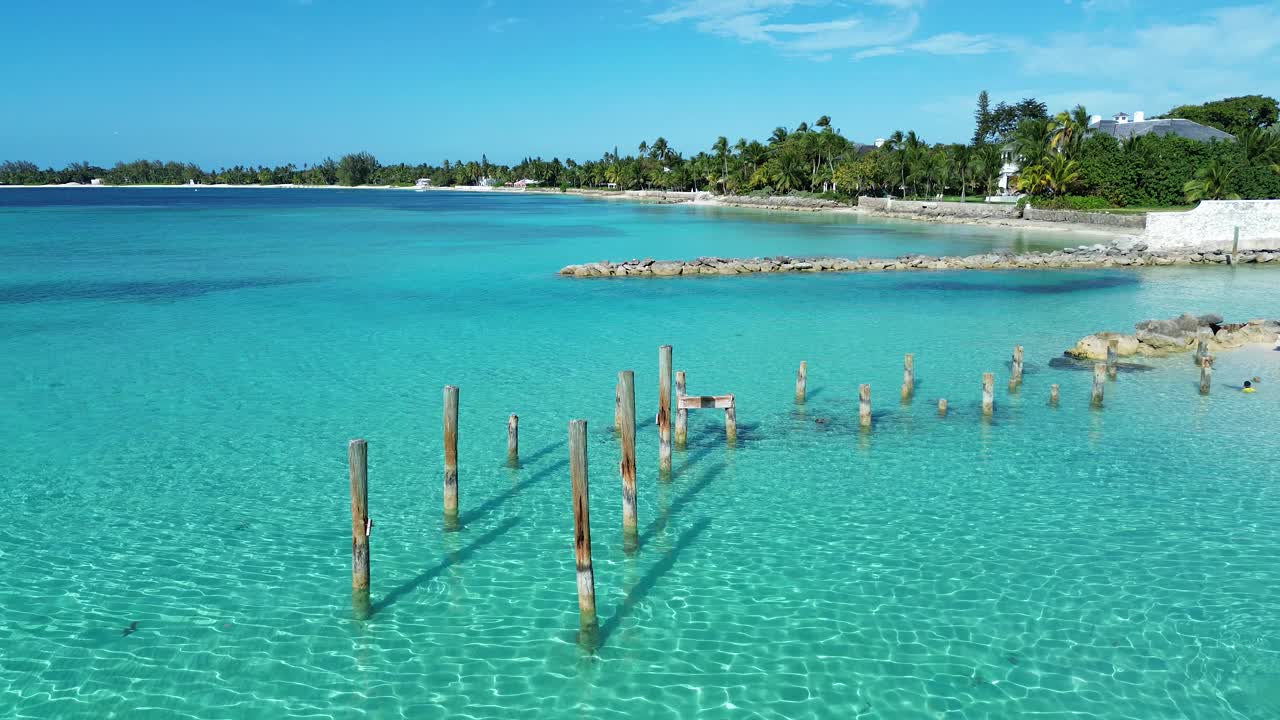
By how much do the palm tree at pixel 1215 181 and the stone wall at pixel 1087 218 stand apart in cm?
508

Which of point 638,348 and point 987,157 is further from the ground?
point 987,157

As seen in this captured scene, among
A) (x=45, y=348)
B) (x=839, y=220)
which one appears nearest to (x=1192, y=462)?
(x=45, y=348)

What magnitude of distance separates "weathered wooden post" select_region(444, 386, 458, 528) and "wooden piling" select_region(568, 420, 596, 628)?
354 cm

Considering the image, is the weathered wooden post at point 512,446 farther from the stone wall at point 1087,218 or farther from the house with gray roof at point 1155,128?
the house with gray roof at point 1155,128

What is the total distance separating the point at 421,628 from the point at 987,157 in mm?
99208

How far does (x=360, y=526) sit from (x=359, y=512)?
265 mm

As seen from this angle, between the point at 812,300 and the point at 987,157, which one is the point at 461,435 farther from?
the point at 987,157

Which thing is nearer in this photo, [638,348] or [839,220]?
[638,348]

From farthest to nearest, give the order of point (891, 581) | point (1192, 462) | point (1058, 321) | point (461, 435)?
point (1058, 321), point (461, 435), point (1192, 462), point (891, 581)

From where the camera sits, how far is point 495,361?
26172mm

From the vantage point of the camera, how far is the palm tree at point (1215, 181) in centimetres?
6569

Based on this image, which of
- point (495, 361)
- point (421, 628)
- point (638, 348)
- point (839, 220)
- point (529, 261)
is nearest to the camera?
point (421, 628)

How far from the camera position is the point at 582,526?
424 inches

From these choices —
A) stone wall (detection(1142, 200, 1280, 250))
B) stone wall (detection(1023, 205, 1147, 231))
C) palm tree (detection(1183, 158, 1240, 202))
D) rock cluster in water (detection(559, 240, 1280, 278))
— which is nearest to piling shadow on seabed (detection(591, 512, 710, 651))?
rock cluster in water (detection(559, 240, 1280, 278))
